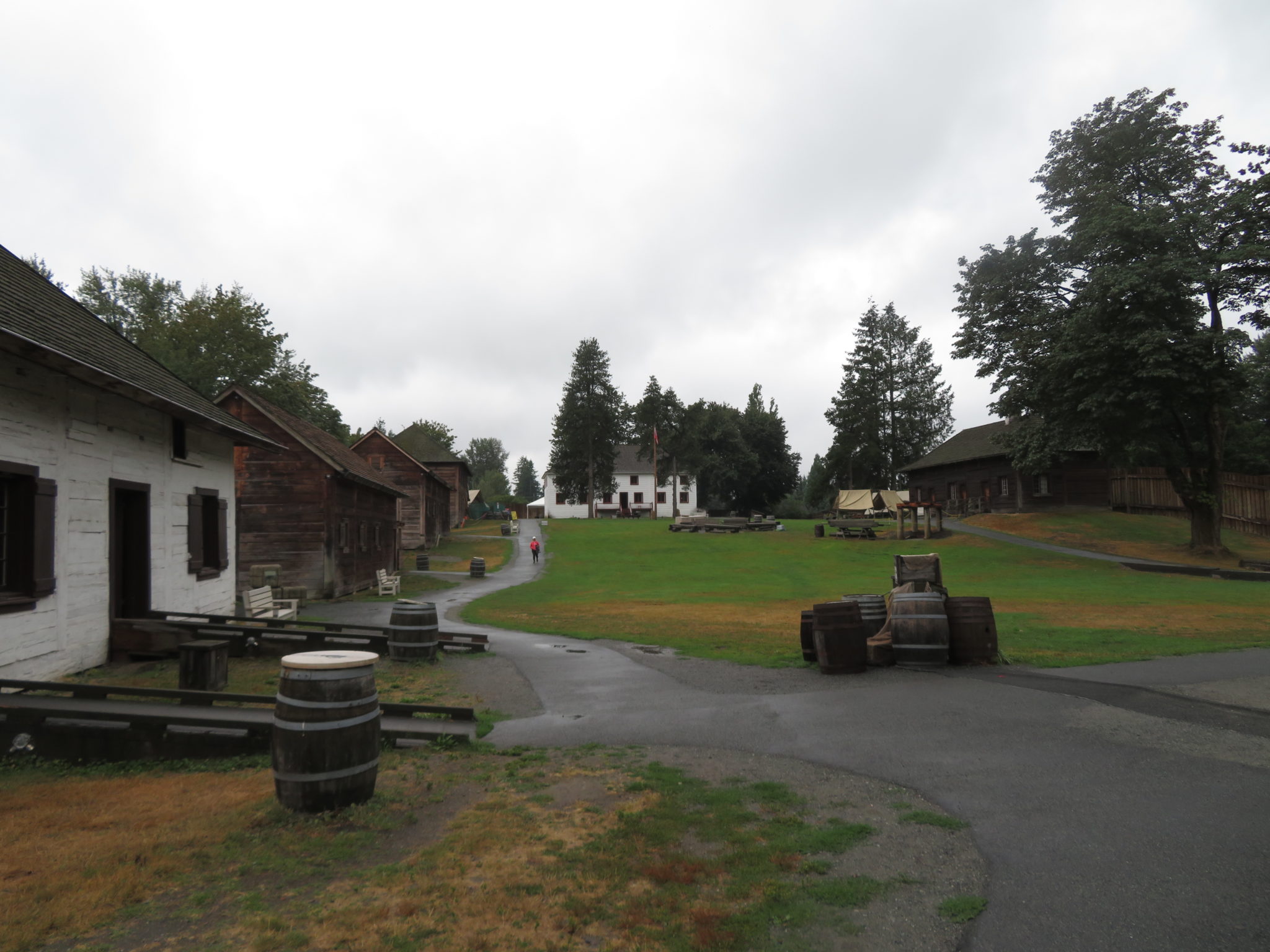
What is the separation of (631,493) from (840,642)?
83.8m

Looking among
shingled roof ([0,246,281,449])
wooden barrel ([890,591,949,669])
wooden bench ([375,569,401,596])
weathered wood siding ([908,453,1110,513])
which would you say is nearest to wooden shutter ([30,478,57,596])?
shingled roof ([0,246,281,449])

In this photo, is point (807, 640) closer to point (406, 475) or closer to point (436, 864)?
point (436, 864)

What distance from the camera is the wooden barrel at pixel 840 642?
11000mm

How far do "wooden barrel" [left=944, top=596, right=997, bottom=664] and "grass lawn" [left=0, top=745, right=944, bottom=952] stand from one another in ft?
20.9

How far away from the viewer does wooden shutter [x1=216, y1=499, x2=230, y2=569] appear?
1567cm

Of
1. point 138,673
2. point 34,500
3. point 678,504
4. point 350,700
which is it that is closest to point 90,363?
point 34,500

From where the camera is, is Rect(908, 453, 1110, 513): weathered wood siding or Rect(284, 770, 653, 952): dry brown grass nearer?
Rect(284, 770, 653, 952): dry brown grass

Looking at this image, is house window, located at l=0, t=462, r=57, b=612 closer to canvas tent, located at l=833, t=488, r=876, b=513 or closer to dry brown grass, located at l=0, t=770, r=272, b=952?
dry brown grass, located at l=0, t=770, r=272, b=952

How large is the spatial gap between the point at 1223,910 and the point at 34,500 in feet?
39.6

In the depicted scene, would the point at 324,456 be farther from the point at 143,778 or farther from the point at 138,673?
the point at 143,778

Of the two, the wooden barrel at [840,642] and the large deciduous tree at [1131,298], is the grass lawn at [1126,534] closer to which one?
the large deciduous tree at [1131,298]

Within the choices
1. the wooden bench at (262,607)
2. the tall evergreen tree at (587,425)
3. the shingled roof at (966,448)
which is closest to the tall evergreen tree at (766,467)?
the tall evergreen tree at (587,425)

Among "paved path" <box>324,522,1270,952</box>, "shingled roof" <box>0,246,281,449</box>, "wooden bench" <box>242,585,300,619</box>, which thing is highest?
"shingled roof" <box>0,246,281,449</box>

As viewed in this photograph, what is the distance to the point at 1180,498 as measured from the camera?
4312 cm
